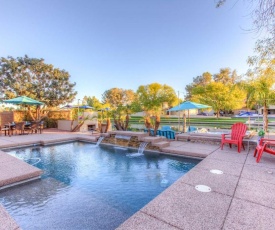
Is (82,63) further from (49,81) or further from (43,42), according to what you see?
(43,42)

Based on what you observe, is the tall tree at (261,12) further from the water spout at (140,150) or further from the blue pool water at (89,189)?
the water spout at (140,150)

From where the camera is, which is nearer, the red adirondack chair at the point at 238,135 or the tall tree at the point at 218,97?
the red adirondack chair at the point at 238,135

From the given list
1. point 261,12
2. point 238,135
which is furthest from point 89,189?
point 238,135

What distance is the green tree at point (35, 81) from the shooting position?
560 inches

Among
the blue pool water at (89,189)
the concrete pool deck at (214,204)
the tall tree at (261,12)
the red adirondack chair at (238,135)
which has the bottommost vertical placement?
the blue pool water at (89,189)

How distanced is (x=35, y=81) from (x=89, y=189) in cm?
1498

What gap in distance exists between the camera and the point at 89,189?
3811 mm

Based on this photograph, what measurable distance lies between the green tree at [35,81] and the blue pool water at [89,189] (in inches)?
391

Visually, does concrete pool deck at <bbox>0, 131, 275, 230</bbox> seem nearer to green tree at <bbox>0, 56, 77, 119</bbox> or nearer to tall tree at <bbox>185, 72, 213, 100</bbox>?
green tree at <bbox>0, 56, 77, 119</bbox>

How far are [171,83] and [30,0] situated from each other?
73.9ft

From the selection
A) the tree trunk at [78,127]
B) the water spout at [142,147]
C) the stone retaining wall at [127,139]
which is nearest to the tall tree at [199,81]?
the tree trunk at [78,127]

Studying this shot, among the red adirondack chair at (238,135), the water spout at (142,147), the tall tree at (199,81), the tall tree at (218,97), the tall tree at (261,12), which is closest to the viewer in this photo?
the tall tree at (261,12)

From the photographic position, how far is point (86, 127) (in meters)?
13.8

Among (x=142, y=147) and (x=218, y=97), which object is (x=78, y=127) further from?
(x=218, y=97)
